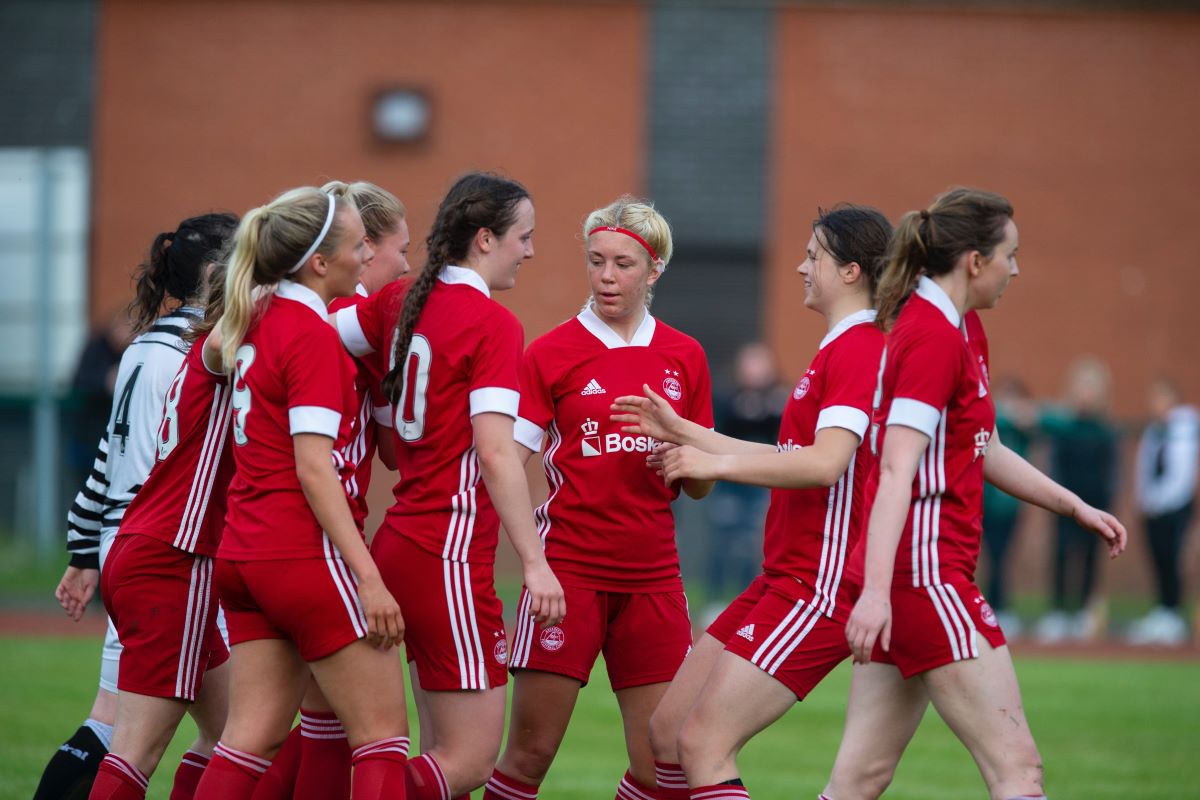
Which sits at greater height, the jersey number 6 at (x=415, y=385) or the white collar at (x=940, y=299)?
the white collar at (x=940, y=299)

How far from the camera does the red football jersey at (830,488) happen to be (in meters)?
4.48

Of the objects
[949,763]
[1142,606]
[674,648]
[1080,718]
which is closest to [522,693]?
[674,648]

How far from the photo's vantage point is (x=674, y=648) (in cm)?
498

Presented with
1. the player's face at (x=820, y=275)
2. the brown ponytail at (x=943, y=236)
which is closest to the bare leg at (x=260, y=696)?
the player's face at (x=820, y=275)

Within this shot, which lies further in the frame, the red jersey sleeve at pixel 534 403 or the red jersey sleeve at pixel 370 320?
the red jersey sleeve at pixel 534 403

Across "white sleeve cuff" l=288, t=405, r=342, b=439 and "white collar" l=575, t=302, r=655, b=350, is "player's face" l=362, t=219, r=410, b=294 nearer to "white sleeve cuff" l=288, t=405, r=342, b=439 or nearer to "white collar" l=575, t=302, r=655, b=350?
"white collar" l=575, t=302, r=655, b=350

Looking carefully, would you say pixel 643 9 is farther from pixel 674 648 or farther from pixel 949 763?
pixel 674 648

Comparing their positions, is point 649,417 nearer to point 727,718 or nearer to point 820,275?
point 820,275

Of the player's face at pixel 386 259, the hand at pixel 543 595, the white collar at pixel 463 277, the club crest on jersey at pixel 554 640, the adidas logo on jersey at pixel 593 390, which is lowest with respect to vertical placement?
the club crest on jersey at pixel 554 640

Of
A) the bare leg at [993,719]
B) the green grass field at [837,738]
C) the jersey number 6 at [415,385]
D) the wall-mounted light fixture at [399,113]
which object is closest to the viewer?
the bare leg at [993,719]

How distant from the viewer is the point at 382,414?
4.83m

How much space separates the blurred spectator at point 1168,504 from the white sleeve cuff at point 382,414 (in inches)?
412

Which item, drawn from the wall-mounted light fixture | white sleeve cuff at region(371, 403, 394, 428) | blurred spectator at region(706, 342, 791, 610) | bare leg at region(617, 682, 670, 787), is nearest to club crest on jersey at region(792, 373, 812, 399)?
bare leg at region(617, 682, 670, 787)

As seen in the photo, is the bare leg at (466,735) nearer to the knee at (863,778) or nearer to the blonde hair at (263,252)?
the knee at (863,778)
